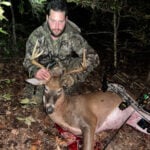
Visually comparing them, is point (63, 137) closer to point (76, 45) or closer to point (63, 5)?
point (76, 45)

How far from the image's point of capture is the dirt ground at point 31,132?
6.00 meters

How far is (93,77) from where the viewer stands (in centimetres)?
848

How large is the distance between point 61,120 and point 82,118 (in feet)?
1.13

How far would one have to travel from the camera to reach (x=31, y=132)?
6.26 metres

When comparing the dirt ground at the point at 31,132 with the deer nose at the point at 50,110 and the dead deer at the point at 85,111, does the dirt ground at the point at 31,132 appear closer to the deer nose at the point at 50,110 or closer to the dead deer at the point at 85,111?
the dead deer at the point at 85,111

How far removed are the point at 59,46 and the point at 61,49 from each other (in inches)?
3.2

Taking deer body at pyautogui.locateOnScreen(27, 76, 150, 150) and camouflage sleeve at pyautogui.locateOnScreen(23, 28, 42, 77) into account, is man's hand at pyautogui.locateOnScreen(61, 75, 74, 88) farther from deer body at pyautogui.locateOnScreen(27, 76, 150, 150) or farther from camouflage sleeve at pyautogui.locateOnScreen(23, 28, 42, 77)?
camouflage sleeve at pyautogui.locateOnScreen(23, 28, 42, 77)

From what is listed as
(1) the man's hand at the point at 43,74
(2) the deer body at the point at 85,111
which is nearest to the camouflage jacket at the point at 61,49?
(1) the man's hand at the point at 43,74

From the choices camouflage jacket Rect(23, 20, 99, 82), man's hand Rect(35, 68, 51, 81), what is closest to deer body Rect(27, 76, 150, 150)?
man's hand Rect(35, 68, 51, 81)

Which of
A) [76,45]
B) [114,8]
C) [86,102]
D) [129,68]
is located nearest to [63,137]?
[86,102]

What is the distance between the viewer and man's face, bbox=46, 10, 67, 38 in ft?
20.3

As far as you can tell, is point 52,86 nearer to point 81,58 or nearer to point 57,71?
point 57,71

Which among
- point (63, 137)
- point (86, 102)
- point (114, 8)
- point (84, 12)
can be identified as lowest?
point (63, 137)

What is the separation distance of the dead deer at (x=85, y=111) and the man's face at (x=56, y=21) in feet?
2.17
